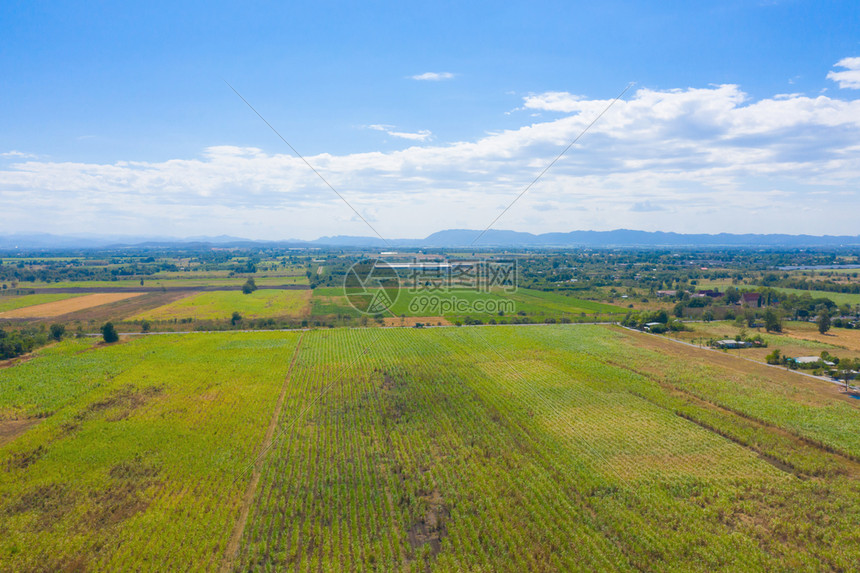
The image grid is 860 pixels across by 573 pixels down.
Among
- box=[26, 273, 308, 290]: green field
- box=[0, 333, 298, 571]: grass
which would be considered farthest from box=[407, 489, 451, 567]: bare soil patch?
box=[26, 273, 308, 290]: green field

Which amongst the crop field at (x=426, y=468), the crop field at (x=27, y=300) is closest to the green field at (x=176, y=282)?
the crop field at (x=27, y=300)

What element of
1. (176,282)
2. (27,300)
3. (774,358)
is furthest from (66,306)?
(774,358)

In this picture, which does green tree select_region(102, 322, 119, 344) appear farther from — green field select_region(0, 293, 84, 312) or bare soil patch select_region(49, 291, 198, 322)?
green field select_region(0, 293, 84, 312)

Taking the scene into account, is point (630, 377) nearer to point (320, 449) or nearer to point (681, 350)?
point (681, 350)

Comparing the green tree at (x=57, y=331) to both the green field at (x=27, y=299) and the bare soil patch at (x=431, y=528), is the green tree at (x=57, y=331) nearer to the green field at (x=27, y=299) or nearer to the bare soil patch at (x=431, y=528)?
the green field at (x=27, y=299)

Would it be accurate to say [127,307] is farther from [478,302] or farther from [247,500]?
[247,500]

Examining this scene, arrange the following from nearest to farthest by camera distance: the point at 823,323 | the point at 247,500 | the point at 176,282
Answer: the point at 247,500, the point at 823,323, the point at 176,282
